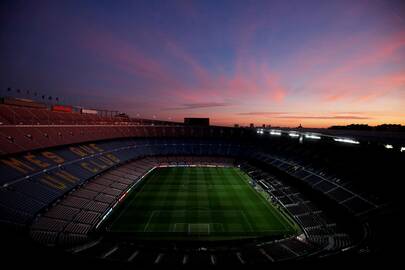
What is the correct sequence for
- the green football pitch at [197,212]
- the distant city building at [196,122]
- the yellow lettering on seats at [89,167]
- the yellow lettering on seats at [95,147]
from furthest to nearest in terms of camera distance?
the distant city building at [196,122], the yellow lettering on seats at [95,147], the yellow lettering on seats at [89,167], the green football pitch at [197,212]

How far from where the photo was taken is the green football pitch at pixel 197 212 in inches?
1144

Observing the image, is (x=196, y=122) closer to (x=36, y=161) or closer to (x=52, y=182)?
(x=36, y=161)

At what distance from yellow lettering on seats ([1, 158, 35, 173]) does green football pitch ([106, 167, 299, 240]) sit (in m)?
12.1

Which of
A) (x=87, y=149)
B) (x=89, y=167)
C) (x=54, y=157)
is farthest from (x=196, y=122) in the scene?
(x=54, y=157)

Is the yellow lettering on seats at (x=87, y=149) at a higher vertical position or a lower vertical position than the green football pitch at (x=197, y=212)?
higher

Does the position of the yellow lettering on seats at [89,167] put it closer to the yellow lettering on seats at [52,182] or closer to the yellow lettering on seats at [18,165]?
the yellow lettering on seats at [52,182]

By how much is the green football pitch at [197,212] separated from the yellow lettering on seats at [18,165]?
39.7ft

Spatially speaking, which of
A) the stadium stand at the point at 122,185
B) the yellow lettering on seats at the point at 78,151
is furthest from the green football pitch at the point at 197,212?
the yellow lettering on seats at the point at 78,151

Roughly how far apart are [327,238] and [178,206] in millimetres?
19316

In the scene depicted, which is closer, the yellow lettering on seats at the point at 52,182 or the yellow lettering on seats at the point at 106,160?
the yellow lettering on seats at the point at 52,182

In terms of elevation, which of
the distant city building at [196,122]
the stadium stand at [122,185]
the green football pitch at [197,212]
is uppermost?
the distant city building at [196,122]

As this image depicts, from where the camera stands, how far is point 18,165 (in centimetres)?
3281

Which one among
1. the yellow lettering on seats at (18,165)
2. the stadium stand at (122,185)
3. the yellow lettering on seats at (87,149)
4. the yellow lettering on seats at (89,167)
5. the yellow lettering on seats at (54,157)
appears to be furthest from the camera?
the yellow lettering on seats at (87,149)

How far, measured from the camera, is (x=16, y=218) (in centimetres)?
2405
